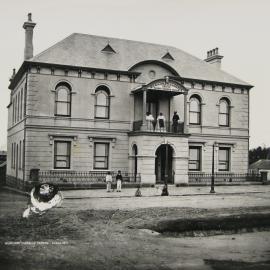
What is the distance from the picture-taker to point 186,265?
9641 millimetres

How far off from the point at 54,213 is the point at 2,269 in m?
7.43

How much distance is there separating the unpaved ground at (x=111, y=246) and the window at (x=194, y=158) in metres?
18.2

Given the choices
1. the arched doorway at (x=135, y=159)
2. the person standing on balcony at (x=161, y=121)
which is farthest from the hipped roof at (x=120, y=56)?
the arched doorway at (x=135, y=159)

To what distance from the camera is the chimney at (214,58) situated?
38.9 m

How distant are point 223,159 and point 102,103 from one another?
35.4ft

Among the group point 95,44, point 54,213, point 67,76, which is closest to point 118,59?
point 95,44

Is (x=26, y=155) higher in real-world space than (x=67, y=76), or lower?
lower

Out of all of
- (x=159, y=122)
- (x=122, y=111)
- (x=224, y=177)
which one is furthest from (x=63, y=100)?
(x=224, y=177)

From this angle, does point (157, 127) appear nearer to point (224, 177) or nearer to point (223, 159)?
point (223, 159)

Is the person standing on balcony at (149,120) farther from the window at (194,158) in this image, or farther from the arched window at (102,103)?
the window at (194,158)

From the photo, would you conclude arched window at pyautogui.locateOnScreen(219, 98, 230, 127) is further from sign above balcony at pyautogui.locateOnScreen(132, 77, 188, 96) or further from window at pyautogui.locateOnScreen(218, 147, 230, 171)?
sign above balcony at pyautogui.locateOnScreen(132, 77, 188, 96)

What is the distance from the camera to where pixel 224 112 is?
35.6 metres

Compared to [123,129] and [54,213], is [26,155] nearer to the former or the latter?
[123,129]

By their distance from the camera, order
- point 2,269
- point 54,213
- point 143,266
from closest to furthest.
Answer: point 2,269, point 143,266, point 54,213
